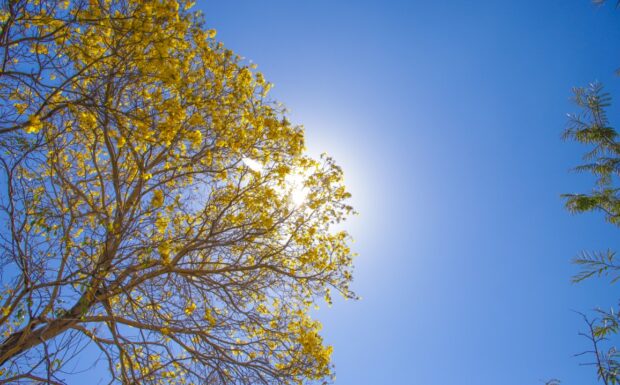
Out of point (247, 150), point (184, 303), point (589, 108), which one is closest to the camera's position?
point (184, 303)

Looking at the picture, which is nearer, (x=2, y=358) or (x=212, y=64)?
(x=2, y=358)

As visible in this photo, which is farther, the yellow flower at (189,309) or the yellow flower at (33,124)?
the yellow flower at (189,309)

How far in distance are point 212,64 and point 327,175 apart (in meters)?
2.74

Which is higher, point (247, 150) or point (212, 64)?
point (212, 64)

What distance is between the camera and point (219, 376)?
16.7ft

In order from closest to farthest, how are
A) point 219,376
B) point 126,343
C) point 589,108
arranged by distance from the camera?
point 126,343 → point 219,376 → point 589,108

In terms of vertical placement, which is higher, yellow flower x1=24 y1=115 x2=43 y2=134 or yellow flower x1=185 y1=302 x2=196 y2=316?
yellow flower x1=24 y1=115 x2=43 y2=134

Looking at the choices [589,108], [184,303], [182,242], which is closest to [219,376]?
[184,303]

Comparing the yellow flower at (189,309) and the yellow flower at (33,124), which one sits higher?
the yellow flower at (33,124)

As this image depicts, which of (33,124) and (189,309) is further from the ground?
(33,124)

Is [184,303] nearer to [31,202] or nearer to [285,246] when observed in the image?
[285,246]

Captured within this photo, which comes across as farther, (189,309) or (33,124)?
(189,309)

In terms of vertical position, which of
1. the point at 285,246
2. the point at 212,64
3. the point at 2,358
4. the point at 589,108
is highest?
the point at 589,108

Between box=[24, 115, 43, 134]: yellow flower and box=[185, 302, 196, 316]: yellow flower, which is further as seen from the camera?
box=[185, 302, 196, 316]: yellow flower
